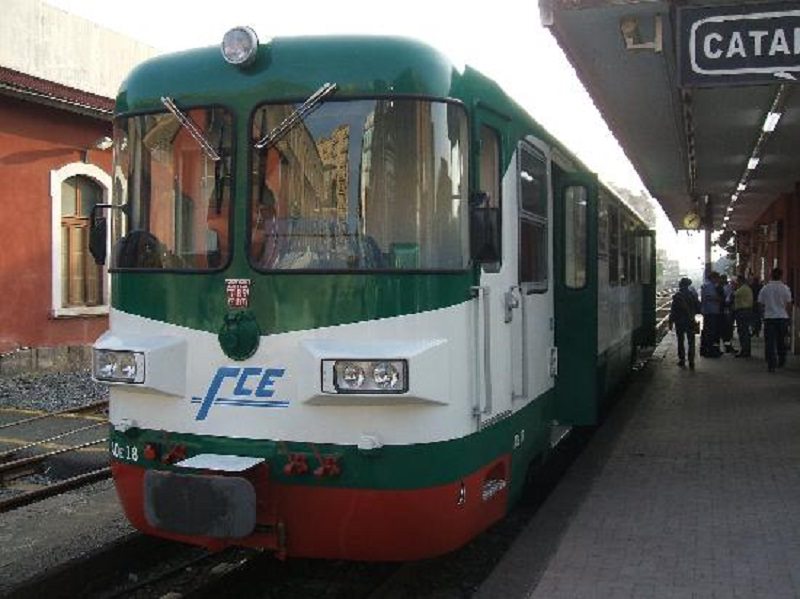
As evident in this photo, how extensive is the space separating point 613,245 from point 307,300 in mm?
6667

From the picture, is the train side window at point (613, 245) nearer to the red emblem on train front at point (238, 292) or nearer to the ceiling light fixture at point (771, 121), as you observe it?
the ceiling light fixture at point (771, 121)

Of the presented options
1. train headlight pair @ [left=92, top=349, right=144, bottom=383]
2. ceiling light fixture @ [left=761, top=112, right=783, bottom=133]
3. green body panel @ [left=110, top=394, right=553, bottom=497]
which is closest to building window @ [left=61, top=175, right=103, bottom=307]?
ceiling light fixture @ [left=761, top=112, right=783, bottom=133]

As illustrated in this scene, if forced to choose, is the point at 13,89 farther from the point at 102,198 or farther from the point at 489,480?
the point at 489,480

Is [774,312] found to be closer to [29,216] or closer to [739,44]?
[739,44]

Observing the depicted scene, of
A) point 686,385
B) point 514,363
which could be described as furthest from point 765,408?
point 514,363

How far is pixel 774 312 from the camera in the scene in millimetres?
15711

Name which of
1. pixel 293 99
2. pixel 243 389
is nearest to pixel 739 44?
pixel 293 99

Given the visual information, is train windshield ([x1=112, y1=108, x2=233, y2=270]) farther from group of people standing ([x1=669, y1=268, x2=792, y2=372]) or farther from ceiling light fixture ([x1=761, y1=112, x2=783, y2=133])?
group of people standing ([x1=669, y1=268, x2=792, y2=372])

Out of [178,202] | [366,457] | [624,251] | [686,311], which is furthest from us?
[686,311]

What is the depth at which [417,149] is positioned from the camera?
484 centimetres

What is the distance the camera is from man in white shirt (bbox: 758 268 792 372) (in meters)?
15.6

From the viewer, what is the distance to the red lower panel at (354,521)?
4797mm

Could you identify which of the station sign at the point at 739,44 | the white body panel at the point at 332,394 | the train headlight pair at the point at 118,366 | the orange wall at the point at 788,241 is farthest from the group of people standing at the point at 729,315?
the train headlight pair at the point at 118,366

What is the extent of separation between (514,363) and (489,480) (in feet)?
2.59
